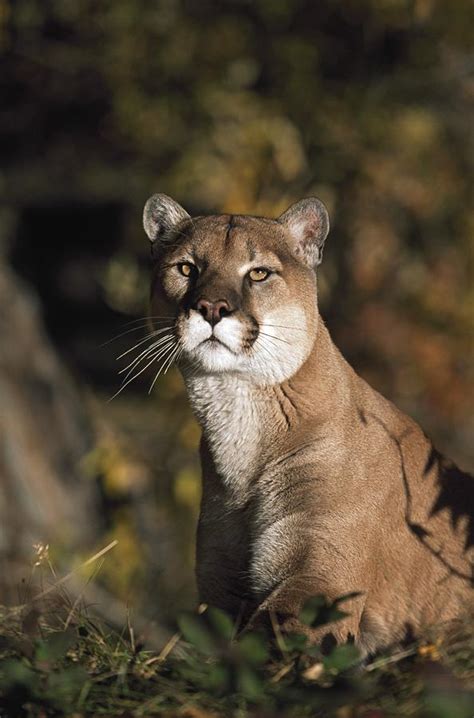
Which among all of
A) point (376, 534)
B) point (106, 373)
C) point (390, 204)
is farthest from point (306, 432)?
point (106, 373)

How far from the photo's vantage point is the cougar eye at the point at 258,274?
5.46 metres

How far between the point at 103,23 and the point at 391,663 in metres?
8.23

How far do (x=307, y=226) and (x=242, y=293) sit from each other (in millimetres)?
711

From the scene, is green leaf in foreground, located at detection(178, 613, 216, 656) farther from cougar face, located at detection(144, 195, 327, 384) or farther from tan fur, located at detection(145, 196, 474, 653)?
cougar face, located at detection(144, 195, 327, 384)

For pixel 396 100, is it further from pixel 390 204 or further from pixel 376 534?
pixel 376 534

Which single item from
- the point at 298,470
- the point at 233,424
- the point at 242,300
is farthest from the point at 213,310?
the point at 298,470

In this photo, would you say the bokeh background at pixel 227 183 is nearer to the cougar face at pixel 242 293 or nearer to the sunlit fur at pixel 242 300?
the cougar face at pixel 242 293

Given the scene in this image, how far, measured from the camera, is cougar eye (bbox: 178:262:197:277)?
5.56 meters

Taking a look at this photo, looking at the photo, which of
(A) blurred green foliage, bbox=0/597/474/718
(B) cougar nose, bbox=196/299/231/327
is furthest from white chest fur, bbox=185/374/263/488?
(A) blurred green foliage, bbox=0/597/474/718

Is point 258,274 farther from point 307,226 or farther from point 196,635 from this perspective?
point 196,635

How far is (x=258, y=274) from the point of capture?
547 cm

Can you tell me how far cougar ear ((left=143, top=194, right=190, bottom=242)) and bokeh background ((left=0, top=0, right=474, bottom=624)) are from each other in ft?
12.2

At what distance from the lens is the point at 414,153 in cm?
1144

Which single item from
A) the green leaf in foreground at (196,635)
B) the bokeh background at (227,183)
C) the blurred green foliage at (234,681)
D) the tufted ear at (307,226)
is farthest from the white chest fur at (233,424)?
the bokeh background at (227,183)
